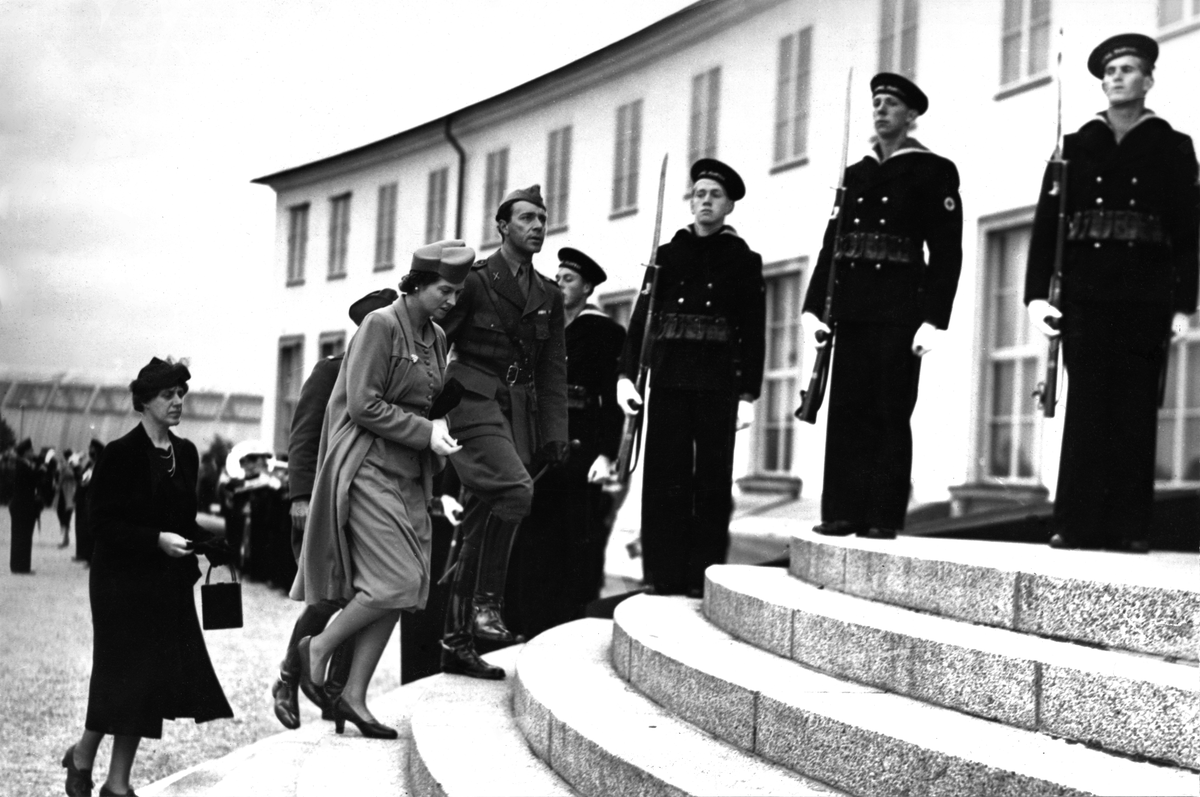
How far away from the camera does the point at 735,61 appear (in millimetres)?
6984

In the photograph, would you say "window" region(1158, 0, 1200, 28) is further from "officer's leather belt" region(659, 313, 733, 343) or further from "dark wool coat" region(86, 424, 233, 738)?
"dark wool coat" region(86, 424, 233, 738)

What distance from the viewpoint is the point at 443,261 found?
16.9 ft

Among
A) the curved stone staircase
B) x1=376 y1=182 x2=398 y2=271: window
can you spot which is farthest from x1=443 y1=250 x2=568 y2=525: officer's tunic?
the curved stone staircase

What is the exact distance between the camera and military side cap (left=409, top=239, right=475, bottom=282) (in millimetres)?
5125

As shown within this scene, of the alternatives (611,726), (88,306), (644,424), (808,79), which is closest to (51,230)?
(88,306)

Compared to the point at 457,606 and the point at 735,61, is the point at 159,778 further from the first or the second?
the point at 735,61

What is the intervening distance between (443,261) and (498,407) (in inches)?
25.7

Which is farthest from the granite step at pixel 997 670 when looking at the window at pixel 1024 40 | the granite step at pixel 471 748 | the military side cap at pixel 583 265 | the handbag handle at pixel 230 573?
the window at pixel 1024 40

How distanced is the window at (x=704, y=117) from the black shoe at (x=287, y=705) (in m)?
2.89

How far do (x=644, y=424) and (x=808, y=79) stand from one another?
1.72 metres

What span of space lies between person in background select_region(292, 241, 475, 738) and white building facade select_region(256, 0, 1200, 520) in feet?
2.43

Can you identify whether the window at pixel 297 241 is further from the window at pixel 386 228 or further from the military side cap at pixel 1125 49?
the military side cap at pixel 1125 49

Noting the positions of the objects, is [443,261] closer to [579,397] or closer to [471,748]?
[471,748]

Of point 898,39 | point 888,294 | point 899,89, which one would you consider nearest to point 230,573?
point 888,294
